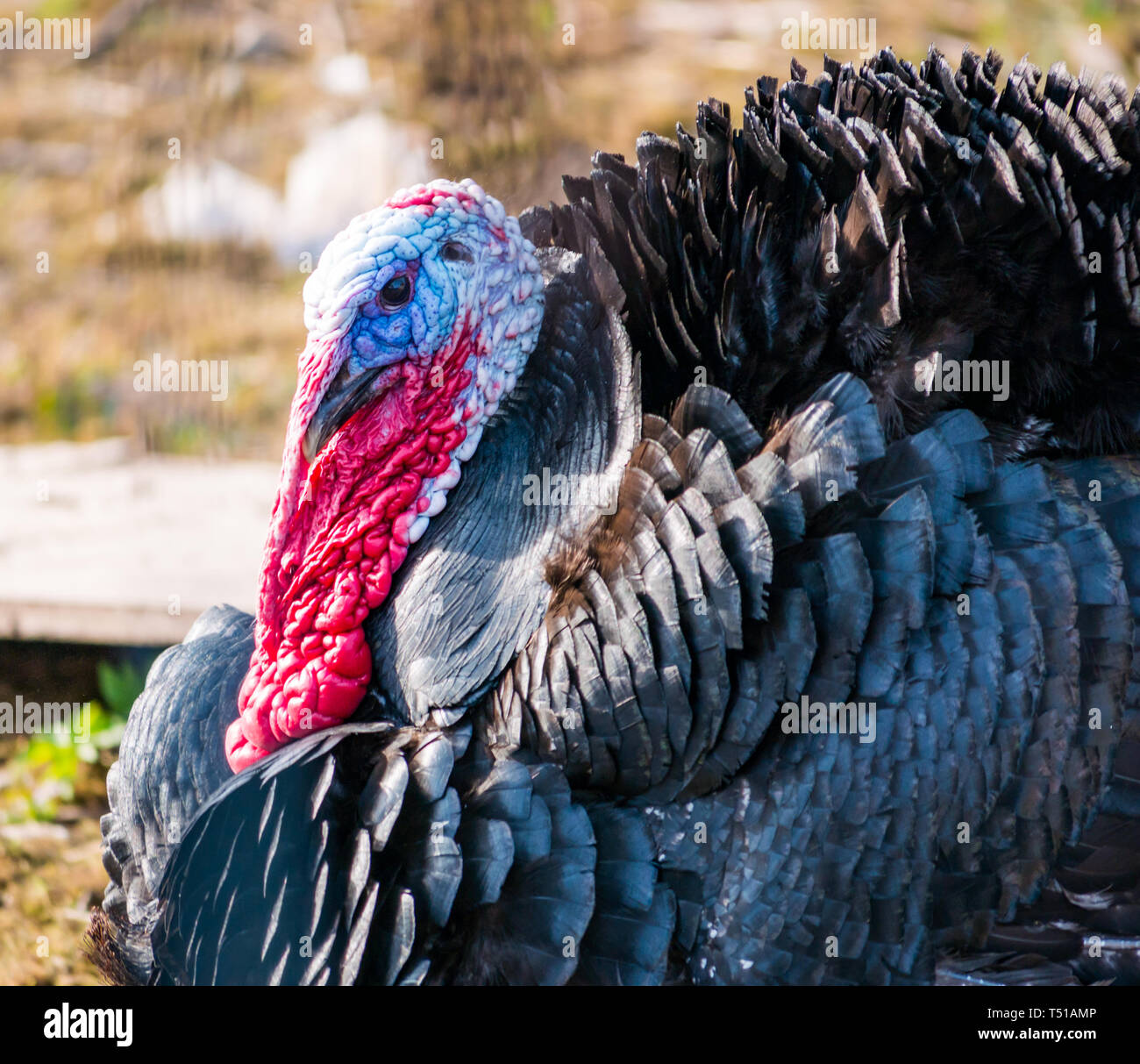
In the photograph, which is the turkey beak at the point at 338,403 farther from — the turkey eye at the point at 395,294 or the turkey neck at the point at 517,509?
the turkey neck at the point at 517,509

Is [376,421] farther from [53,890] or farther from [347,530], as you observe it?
[53,890]

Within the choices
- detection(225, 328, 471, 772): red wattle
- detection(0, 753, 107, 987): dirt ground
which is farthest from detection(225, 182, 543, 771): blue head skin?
detection(0, 753, 107, 987): dirt ground

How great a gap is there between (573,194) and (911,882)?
1343 millimetres

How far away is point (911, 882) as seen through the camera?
1934 mm

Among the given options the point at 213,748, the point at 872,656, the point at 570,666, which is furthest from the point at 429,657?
the point at 872,656

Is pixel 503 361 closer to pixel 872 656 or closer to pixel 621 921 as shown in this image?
pixel 872 656

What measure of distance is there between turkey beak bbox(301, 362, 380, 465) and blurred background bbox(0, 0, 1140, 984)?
186mm

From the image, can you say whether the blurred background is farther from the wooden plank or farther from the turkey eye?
the turkey eye

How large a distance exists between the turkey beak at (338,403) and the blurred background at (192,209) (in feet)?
0.61

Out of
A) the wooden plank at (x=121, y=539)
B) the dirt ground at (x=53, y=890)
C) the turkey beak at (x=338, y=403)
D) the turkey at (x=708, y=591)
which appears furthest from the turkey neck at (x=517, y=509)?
the wooden plank at (x=121, y=539)

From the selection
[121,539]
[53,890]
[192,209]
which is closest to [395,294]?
[192,209]

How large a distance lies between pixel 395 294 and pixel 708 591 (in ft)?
2.46

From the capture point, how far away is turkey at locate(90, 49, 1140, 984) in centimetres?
190

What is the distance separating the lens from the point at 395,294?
212 centimetres
